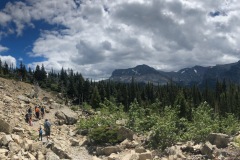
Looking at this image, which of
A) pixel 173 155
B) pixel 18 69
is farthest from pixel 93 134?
pixel 18 69

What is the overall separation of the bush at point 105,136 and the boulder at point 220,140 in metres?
13.3

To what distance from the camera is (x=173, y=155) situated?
1164 inches

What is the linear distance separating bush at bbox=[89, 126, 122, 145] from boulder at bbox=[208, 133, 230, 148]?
1325 cm

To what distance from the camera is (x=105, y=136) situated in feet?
135

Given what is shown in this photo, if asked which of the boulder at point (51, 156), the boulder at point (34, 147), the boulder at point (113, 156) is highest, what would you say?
the boulder at point (34, 147)

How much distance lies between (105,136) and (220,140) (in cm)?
1596

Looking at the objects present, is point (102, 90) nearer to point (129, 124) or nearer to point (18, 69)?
point (18, 69)

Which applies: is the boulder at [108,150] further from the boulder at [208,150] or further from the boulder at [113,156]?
the boulder at [208,150]

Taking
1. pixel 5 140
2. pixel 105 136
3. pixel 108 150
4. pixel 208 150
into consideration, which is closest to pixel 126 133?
pixel 105 136

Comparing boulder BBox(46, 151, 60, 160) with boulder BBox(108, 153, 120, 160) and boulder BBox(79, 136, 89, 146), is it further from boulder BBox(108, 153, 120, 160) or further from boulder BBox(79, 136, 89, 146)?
boulder BBox(79, 136, 89, 146)

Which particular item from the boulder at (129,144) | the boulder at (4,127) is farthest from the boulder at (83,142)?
the boulder at (4,127)

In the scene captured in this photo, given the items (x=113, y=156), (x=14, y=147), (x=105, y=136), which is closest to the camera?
(x=14, y=147)

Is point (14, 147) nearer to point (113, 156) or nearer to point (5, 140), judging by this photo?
point (5, 140)

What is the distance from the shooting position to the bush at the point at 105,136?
40812 millimetres
